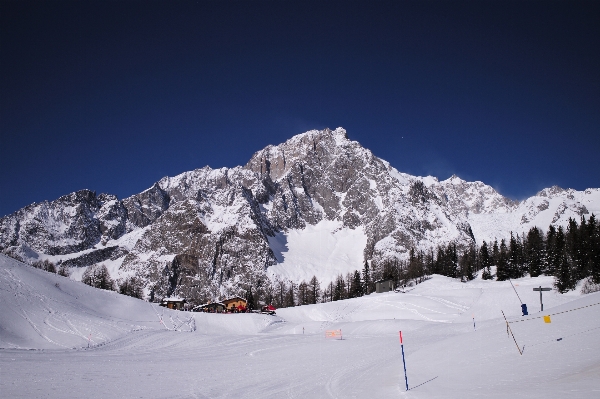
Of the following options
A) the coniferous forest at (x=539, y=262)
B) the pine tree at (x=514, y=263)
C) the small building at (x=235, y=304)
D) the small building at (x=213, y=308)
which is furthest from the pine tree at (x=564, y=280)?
the small building at (x=213, y=308)

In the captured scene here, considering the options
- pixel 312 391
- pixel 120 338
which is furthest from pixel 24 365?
pixel 120 338

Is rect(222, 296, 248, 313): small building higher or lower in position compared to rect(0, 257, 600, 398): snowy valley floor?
lower

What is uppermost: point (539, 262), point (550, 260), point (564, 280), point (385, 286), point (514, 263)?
point (550, 260)

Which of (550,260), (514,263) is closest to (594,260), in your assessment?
(550,260)

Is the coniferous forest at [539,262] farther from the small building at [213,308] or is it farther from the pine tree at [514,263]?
the small building at [213,308]

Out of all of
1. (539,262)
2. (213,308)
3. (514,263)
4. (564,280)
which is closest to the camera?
(564,280)

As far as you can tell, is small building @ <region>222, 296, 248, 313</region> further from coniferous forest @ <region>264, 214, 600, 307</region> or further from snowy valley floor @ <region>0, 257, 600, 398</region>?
snowy valley floor @ <region>0, 257, 600, 398</region>

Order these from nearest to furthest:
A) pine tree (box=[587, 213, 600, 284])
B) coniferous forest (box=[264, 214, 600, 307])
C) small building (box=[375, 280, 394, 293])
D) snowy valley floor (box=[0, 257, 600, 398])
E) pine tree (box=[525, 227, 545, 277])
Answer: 1. snowy valley floor (box=[0, 257, 600, 398])
2. pine tree (box=[587, 213, 600, 284])
3. coniferous forest (box=[264, 214, 600, 307])
4. pine tree (box=[525, 227, 545, 277])
5. small building (box=[375, 280, 394, 293])

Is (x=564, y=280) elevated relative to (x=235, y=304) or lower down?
elevated

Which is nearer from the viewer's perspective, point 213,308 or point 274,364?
point 274,364

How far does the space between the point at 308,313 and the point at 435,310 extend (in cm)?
2938

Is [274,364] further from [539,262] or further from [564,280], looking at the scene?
[539,262]

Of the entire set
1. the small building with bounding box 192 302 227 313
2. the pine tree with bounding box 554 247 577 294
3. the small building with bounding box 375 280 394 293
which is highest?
the pine tree with bounding box 554 247 577 294

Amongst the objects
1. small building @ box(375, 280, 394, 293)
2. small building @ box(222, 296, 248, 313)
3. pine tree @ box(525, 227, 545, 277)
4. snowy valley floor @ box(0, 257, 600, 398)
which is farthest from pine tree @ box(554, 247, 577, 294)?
small building @ box(222, 296, 248, 313)
